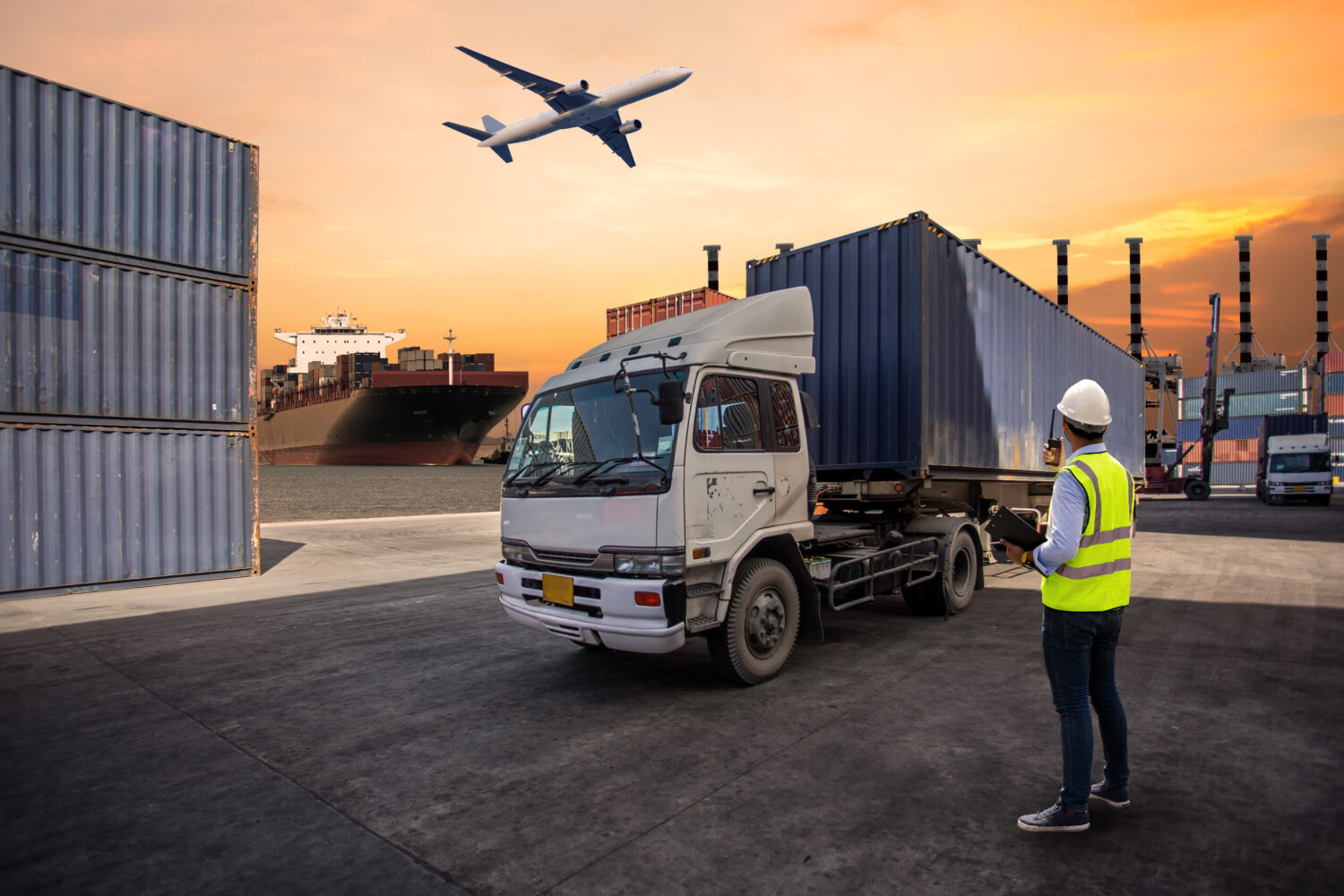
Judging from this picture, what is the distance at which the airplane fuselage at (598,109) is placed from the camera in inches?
1038

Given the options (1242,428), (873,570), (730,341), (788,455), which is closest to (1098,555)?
(788,455)

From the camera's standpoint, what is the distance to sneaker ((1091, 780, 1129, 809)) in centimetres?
327

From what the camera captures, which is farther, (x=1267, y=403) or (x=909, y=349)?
(x=1267, y=403)

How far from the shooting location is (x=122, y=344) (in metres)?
9.59

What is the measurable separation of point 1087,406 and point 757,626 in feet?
8.88

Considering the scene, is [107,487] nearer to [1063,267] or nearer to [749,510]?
[749,510]

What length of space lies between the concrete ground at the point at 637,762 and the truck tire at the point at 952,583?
10.4 inches

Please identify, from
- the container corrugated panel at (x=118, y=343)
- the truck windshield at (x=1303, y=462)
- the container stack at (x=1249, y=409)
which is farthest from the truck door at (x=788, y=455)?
the container stack at (x=1249, y=409)

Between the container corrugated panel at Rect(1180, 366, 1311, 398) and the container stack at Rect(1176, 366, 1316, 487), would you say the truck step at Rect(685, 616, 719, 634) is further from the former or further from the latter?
the container corrugated panel at Rect(1180, 366, 1311, 398)

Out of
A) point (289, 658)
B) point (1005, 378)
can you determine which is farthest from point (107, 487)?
point (1005, 378)

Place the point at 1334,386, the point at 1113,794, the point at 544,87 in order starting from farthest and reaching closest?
the point at 1334,386 < the point at 544,87 < the point at 1113,794

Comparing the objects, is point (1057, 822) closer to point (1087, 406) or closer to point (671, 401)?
point (1087, 406)

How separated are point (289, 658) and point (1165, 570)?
10.8m

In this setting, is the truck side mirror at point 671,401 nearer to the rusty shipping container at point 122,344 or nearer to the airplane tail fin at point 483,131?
the rusty shipping container at point 122,344
